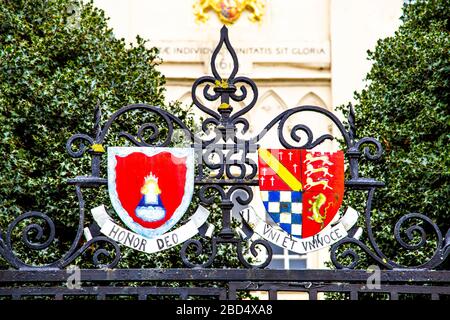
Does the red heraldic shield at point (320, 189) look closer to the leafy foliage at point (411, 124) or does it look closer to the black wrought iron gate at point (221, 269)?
the black wrought iron gate at point (221, 269)

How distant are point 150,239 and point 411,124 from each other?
6.26 m

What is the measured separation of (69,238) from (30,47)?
210 cm

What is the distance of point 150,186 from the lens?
857 cm

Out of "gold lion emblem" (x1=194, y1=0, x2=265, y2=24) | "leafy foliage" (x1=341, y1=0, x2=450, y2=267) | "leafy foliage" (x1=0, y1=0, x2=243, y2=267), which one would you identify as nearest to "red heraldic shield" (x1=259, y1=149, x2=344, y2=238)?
"leafy foliage" (x1=0, y1=0, x2=243, y2=267)

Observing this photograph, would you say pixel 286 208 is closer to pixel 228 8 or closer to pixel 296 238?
pixel 296 238

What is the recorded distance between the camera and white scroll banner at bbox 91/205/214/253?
8461mm

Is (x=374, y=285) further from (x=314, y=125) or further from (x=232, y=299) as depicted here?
(x=314, y=125)

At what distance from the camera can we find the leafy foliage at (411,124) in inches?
529

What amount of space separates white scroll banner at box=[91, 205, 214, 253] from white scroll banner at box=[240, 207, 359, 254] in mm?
291

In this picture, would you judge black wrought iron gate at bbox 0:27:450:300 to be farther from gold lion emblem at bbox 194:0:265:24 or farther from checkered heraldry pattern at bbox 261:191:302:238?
gold lion emblem at bbox 194:0:265:24

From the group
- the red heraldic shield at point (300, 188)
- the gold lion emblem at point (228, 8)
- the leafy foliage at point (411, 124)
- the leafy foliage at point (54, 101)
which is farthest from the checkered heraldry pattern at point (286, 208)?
the gold lion emblem at point (228, 8)

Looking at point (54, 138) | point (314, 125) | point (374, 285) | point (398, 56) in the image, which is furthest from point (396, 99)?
point (314, 125)

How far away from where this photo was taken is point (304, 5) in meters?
22.6

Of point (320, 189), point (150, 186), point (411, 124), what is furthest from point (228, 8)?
point (150, 186)
